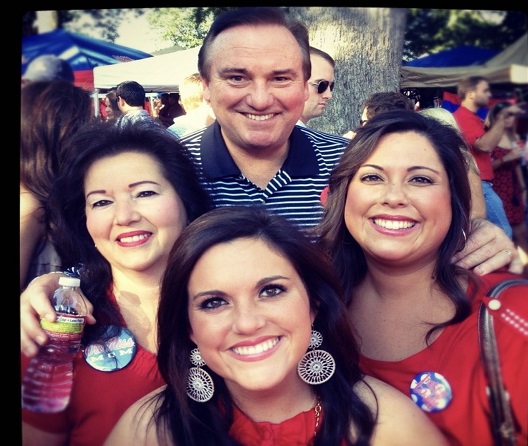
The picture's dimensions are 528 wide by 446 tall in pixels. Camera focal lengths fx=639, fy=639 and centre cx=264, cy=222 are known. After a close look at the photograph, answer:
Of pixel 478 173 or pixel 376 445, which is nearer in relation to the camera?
pixel 376 445

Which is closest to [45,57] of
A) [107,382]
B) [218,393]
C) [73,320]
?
[73,320]

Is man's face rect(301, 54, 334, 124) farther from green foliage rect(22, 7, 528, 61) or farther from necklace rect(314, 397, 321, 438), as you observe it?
necklace rect(314, 397, 321, 438)

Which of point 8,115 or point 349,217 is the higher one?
point 8,115

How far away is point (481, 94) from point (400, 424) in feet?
3.55

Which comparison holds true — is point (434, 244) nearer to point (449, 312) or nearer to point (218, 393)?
point (449, 312)

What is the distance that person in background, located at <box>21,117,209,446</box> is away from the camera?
80.0 inches

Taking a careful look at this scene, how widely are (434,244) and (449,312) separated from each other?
0.24 metres

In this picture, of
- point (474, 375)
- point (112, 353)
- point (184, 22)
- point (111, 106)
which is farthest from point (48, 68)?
point (474, 375)

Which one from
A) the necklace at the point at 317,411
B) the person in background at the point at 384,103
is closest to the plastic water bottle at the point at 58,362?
the necklace at the point at 317,411

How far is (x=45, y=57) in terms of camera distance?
2.03 metres

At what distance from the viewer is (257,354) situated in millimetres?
1881

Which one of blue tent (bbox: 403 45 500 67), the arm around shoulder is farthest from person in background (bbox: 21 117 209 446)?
blue tent (bbox: 403 45 500 67)

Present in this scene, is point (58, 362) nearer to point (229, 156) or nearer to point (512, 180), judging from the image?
point (229, 156)

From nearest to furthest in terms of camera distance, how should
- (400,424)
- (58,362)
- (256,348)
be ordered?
(256,348) < (400,424) < (58,362)
